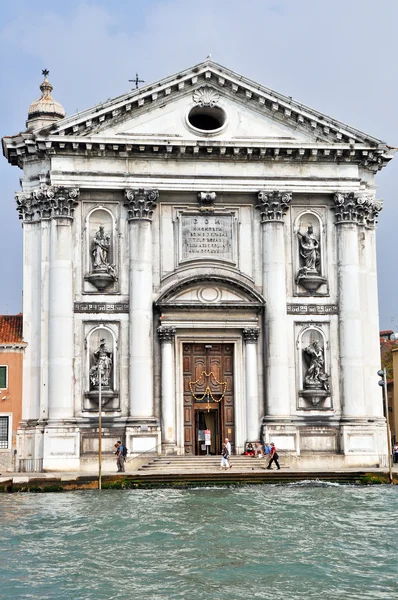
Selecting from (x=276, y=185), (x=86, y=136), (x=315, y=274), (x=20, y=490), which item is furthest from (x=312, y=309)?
(x=20, y=490)

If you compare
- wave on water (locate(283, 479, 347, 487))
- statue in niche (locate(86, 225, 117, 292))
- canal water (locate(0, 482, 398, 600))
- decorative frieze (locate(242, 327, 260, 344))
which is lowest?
canal water (locate(0, 482, 398, 600))

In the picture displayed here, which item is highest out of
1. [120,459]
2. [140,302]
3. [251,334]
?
[140,302]

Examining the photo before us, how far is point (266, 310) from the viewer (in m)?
44.8

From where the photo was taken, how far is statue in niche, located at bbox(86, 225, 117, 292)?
43.9 metres

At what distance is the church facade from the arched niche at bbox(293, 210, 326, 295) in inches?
2.5

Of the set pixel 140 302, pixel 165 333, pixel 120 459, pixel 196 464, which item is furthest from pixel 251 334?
pixel 120 459

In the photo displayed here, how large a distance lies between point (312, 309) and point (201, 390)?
573 cm

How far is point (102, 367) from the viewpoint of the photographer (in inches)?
1704

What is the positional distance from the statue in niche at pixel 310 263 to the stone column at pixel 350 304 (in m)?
0.89

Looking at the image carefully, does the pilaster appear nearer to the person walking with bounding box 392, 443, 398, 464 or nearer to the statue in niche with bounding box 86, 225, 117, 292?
the person walking with bounding box 392, 443, 398, 464

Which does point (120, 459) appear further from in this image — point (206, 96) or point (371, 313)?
point (206, 96)

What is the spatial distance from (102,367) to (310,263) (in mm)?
9688

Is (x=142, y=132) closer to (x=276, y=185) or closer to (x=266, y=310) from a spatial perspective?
(x=276, y=185)

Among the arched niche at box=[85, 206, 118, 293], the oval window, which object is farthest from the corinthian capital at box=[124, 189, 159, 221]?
the oval window
